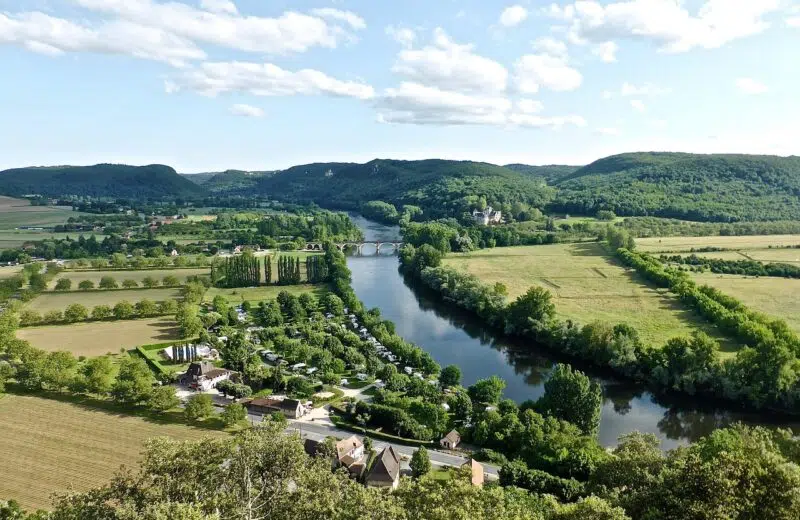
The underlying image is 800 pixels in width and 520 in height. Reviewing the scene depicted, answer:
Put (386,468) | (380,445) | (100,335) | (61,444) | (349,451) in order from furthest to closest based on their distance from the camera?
(100,335) → (380,445) → (61,444) → (349,451) → (386,468)

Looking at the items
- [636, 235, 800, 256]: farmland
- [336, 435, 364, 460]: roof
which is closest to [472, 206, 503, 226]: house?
[636, 235, 800, 256]: farmland

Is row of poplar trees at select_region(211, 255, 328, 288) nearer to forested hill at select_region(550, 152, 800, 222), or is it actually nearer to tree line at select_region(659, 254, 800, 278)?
tree line at select_region(659, 254, 800, 278)

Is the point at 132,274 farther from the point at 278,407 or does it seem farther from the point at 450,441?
the point at 450,441

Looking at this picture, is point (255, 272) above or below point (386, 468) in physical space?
above

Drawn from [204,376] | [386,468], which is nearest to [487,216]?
[204,376]

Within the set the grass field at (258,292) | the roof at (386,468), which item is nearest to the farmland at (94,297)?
the grass field at (258,292)

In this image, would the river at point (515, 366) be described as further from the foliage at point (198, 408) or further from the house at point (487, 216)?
the house at point (487, 216)

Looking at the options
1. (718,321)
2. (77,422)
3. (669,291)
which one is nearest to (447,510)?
(77,422)
